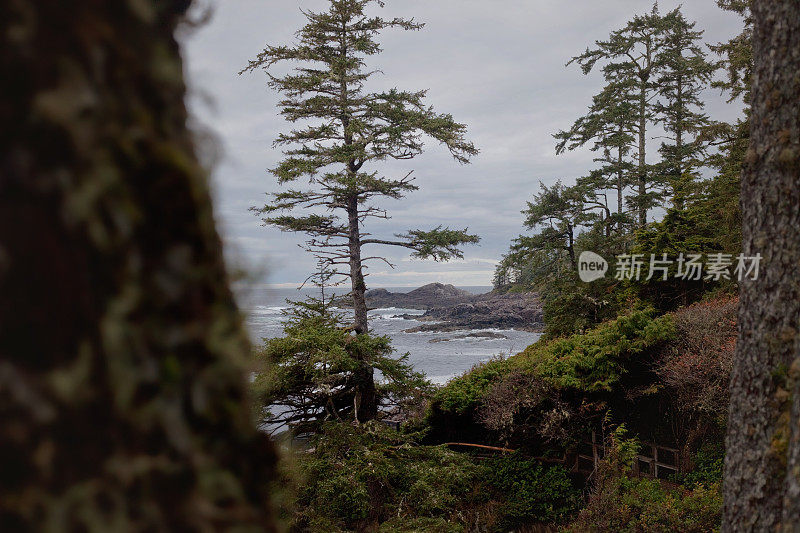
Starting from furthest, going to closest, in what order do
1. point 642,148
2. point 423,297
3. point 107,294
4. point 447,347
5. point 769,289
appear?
point 423,297 < point 447,347 < point 642,148 < point 769,289 < point 107,294

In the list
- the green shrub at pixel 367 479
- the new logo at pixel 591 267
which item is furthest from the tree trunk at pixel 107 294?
the new logo at pixel 591 267

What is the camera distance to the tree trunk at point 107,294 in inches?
24.5

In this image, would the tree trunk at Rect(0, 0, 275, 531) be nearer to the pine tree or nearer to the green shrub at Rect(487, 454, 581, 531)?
the green shrub at Rect(487, 454, 581, 531)

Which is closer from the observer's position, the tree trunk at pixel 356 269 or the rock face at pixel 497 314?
the tree trunk at pixel 356 269

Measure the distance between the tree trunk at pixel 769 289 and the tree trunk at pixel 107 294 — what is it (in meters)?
2.99

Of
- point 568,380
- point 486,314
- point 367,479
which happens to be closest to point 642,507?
point 568,380

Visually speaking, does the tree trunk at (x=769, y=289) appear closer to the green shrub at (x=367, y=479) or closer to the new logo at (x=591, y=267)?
the green shrub at (x=367, y=479)

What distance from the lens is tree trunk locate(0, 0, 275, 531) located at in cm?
62

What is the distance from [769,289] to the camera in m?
2.64

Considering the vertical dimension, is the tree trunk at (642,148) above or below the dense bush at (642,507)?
above

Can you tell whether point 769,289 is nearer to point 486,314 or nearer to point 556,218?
point 556,218

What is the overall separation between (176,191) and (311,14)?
1413 centimetres

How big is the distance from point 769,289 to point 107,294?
3.25 meters

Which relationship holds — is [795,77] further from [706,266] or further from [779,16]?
[706,266]
